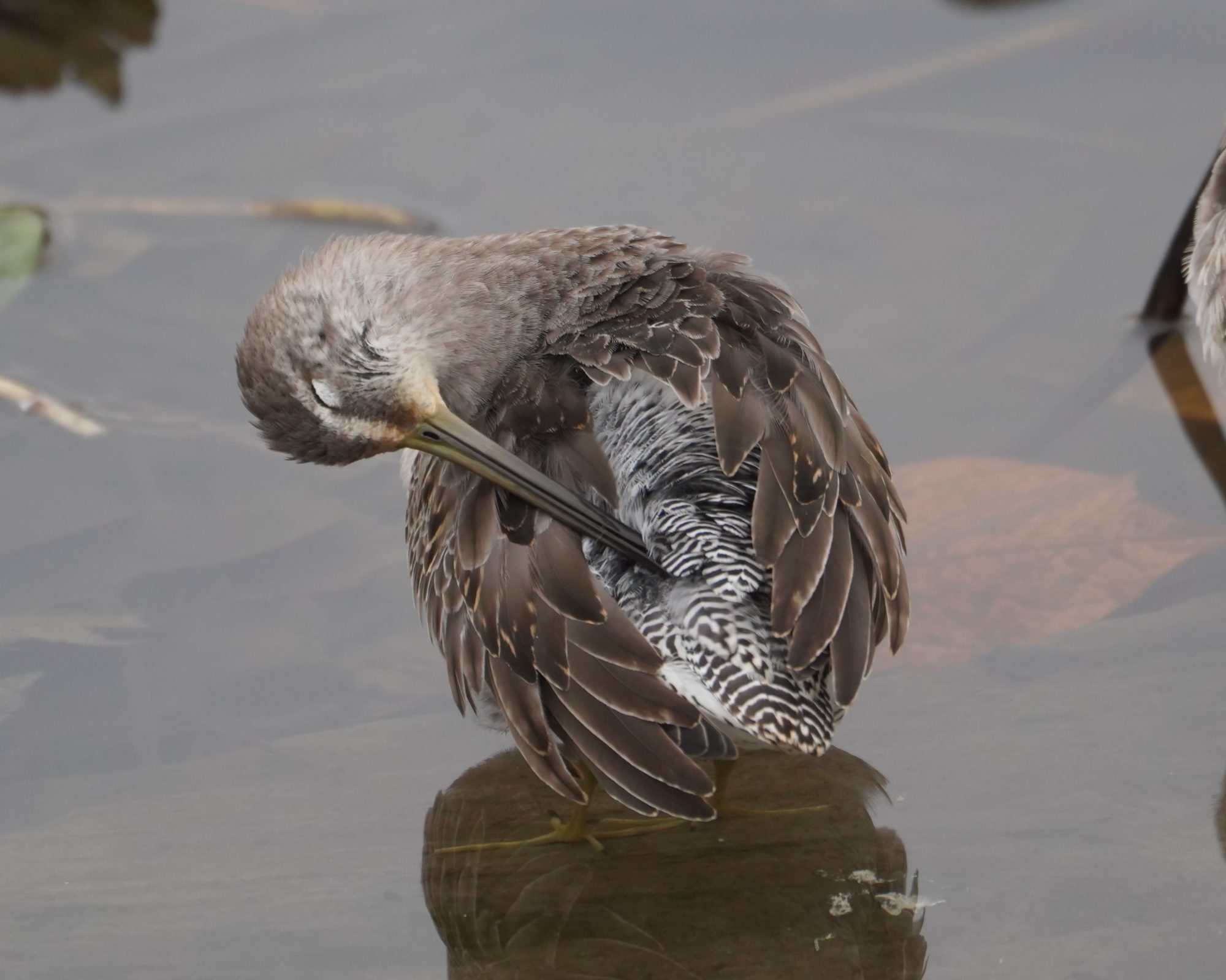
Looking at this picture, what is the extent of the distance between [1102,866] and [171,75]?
4709 mm

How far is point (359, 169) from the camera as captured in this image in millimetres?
5758

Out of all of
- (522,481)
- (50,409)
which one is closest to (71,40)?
(50,409)

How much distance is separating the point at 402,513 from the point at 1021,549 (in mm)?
1702

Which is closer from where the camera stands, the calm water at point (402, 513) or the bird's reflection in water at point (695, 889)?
the bird's reflection in water at point (695, 889)

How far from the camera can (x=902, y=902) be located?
3.08 m

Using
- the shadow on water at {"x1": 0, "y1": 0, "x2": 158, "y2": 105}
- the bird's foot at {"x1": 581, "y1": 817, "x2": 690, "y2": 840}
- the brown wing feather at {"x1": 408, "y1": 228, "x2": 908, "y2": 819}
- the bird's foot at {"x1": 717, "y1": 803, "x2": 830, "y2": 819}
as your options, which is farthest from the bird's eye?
the shadow on water at {"x1": 0, "y1": 0, "x2": 158, "y2": 105}

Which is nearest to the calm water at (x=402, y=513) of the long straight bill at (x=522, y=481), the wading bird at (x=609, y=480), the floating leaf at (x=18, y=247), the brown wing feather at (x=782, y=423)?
the floating leaf at (x=18, y=247)

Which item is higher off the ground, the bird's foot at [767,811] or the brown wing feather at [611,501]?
the brown wing feather at [611,501]

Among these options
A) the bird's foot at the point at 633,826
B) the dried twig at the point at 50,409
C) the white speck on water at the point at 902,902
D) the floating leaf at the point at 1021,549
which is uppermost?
the floating leaf at the point at 1021,549

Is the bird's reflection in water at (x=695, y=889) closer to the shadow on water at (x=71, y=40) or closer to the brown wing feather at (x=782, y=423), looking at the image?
the brown wing feather at (x=782, y=423)

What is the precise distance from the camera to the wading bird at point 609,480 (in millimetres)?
2994

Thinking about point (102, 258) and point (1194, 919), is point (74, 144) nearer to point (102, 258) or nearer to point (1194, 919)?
point (102, 258)

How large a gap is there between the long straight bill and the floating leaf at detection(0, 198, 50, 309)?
2350mm

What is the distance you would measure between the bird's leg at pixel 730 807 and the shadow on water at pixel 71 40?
3.96m
